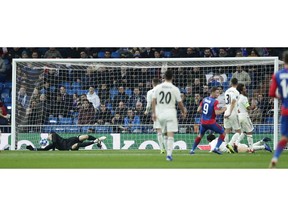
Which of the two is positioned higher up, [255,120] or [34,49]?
[34,49]

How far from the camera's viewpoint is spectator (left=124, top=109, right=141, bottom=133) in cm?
2761

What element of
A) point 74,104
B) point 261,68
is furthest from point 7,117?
point 261,68

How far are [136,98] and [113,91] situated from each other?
97cm

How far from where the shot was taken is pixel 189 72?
1150 inches

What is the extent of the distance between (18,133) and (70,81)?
148 inches

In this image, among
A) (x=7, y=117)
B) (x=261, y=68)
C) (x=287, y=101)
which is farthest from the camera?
(x=261, y=68)

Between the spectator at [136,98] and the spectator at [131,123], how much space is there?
294mm

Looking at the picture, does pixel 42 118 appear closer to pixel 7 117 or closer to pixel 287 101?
pixel 7 117

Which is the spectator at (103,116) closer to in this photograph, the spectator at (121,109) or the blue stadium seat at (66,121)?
the spectator at (121,109)

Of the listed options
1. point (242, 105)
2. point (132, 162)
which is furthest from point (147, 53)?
point (132, 162)

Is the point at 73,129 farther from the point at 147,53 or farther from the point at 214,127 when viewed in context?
the point at 214,127

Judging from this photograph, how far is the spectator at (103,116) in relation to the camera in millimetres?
27938

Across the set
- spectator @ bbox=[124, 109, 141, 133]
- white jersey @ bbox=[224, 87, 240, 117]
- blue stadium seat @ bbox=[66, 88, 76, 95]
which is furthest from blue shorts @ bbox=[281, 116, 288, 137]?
blue stadium seat @ bbox=[66, 88, 76, 95]

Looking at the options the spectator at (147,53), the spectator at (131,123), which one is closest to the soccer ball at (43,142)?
the spectator at (131,123)
